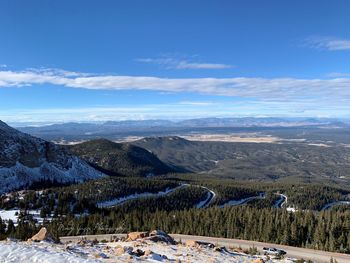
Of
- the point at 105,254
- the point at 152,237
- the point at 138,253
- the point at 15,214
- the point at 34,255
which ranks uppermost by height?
the point at 34,255

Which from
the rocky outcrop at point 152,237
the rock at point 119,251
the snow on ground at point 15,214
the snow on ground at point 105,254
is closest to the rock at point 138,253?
the snow on ground at point 105,254

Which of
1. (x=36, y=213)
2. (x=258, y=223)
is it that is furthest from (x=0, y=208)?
(x=258, y=223)

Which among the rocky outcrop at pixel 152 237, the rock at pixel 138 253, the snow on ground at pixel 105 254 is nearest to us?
the snow on ground at pixel 105 254

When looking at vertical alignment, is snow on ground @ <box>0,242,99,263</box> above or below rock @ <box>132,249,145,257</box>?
above

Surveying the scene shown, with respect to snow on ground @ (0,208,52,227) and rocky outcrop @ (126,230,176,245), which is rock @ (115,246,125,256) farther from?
snow on ground @ (0,208,52,227)

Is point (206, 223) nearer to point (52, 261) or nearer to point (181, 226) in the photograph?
point (181, 226)

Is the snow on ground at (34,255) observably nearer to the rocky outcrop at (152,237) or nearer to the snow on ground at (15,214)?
the rocky outcrop at (152,237)

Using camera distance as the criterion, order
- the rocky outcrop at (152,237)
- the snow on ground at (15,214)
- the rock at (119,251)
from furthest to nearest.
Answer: the snow on ground at (15,214), the rocky outcrop at (152,237), the rock at (119,251)

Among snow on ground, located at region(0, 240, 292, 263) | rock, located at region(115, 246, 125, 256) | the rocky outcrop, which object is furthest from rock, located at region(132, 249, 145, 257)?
the rocky outcrop

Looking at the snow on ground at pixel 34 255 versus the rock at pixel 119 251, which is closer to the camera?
the snow on ground at pixel 34 255

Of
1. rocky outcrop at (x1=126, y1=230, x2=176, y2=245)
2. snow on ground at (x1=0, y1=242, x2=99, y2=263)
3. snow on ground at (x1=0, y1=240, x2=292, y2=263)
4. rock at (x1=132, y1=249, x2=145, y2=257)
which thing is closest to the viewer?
snow on ground at (x1=0, y1=242, x2=99, y2=263)

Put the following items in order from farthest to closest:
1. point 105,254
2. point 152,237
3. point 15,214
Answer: point 15,214, point 152,237, point 105,254

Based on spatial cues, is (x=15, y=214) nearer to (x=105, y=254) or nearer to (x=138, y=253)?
(x=138, y=253)

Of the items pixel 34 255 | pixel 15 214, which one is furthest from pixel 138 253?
pixel 15 214
